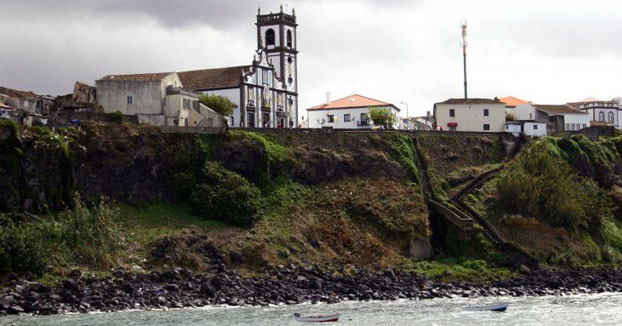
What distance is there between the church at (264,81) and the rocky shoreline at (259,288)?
34152 millimetres

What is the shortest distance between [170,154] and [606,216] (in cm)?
4081

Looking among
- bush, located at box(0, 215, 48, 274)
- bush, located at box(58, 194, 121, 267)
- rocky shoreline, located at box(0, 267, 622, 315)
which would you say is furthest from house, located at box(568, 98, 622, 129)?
bush, located at box(0, 215, 48, 274)

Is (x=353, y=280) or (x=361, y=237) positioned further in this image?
(x=361, y=237)

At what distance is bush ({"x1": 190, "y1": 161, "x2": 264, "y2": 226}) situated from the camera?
94.8 meters

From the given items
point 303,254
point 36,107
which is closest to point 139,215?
point 303,254

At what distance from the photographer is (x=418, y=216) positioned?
329 ft

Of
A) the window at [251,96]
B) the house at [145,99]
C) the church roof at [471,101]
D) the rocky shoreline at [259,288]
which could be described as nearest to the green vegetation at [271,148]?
the house at [145,99]

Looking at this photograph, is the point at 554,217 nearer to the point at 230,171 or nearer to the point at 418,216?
the point at 418,216

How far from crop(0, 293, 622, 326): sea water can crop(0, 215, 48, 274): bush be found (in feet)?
28.7

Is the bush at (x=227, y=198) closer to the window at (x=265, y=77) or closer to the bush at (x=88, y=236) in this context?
the bush at (x=88, y=236)

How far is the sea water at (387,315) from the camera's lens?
70625 millimetres

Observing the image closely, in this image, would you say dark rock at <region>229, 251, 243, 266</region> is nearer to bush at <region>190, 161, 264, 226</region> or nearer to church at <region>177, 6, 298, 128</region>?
bush at <region>190, 161, 264, 226</region>

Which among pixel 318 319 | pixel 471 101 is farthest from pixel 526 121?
pixel 318 319

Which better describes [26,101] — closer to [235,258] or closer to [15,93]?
[15,93]
